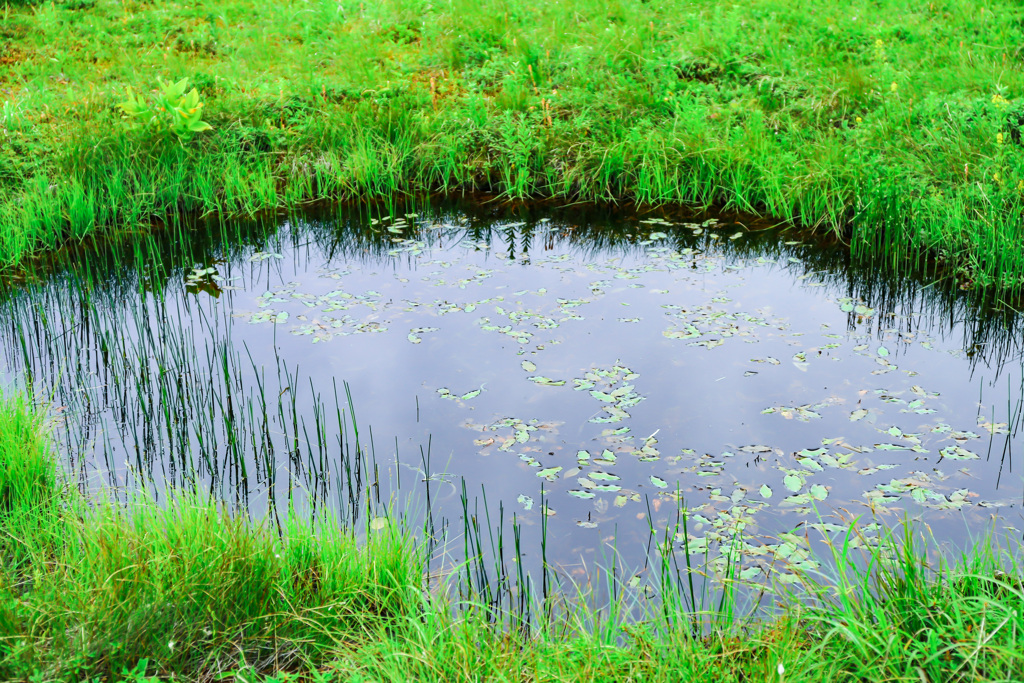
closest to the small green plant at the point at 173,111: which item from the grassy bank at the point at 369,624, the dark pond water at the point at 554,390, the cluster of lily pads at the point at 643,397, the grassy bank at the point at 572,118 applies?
the grassy bank at the point at 572,118

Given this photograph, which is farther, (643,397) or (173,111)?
(173,111)

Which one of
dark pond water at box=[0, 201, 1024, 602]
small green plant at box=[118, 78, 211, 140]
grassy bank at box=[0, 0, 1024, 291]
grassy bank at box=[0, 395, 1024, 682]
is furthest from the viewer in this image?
small green plant at box=[118, 78, 211, 140]

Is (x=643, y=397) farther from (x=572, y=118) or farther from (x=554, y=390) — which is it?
(x=572, y=118)

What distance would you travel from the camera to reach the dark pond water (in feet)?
11.6

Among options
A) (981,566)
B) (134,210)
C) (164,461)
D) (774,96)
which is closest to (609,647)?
(981,566)

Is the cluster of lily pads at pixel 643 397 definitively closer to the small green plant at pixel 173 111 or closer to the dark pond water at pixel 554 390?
the dark pond water at pixel 554 390

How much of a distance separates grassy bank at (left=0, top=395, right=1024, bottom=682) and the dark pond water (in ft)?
Answer: 1.01

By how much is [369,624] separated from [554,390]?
195 centimetres

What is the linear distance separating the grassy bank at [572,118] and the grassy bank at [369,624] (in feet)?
11.4

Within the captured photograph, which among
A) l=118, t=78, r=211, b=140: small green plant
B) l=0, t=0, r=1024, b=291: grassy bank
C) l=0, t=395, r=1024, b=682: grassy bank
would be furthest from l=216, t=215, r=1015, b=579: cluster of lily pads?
l=118, t=78, r=211, b=140: small green plant

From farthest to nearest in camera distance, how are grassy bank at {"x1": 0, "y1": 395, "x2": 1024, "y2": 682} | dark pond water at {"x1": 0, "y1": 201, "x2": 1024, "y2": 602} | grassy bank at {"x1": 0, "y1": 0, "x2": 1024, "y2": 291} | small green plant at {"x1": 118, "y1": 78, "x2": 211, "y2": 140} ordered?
small green plant at {"x1": 118, "y1": 78, "x2": 211, "y2": 140}
grassy bank at {"x1": 0, "y1": 0, "x2": 1024, "y2": 291}
dark pond water at {"x1": 0, "y1": 201, "x2": 1024, "y2": 602}
grassy bank at {"x1": 0, "y1": 395, "x2": 1024, "y2": 682}

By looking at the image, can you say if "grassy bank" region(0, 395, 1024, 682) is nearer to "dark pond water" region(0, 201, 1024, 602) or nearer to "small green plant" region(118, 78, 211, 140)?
"dark pond water" region(0, 201, 1024, 602)

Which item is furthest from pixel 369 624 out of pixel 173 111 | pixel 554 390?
pixel 173 111

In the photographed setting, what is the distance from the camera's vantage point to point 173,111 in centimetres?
696
